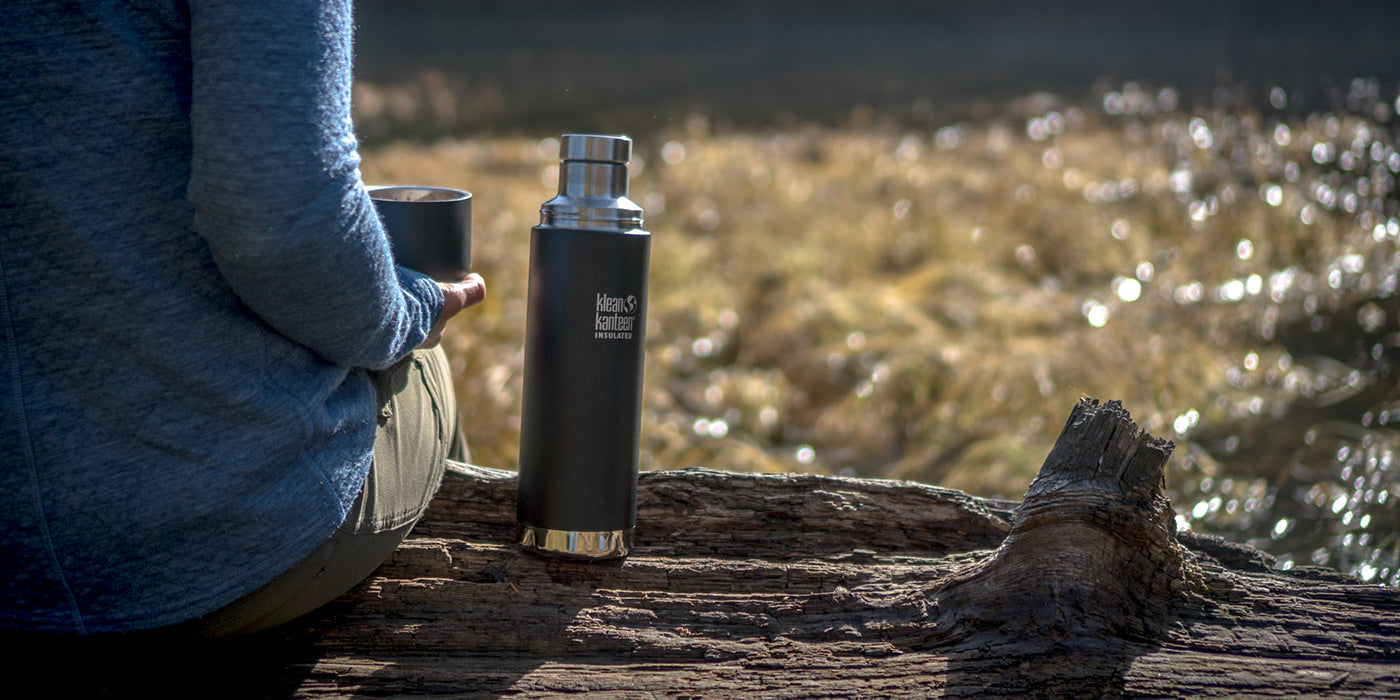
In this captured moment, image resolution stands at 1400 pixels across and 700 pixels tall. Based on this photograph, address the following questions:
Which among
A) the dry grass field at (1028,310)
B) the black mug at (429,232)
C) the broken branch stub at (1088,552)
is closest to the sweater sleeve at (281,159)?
the black mug at (429,232)

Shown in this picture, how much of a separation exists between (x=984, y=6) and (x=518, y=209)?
47.8ft

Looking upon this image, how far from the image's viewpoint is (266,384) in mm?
1073

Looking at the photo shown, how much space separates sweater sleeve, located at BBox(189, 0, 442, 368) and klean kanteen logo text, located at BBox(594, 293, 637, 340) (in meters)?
0.36

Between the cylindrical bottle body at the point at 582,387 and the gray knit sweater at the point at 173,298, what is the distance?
0.26 meters

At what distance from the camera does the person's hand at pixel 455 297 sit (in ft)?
4.25

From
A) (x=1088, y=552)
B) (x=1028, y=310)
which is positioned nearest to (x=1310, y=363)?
(x=1028, y=310)

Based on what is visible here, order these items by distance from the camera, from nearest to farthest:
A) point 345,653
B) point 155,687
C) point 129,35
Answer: point 129,35
point 155,687
point 345,653

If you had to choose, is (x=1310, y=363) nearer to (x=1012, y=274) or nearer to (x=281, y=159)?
(x=1012, y=274)

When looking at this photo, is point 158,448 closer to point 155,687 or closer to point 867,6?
point 155,687

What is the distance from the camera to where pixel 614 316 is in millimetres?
1357

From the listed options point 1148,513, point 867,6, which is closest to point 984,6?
point 867,6

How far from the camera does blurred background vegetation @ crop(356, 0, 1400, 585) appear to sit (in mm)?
3062

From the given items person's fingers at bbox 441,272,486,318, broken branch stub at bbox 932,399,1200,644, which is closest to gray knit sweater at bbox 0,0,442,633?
person's fingers at bbox 441,272,486,318

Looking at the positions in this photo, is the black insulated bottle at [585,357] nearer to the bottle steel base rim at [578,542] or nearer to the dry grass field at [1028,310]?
the bottle steel base rim at [578,542]
